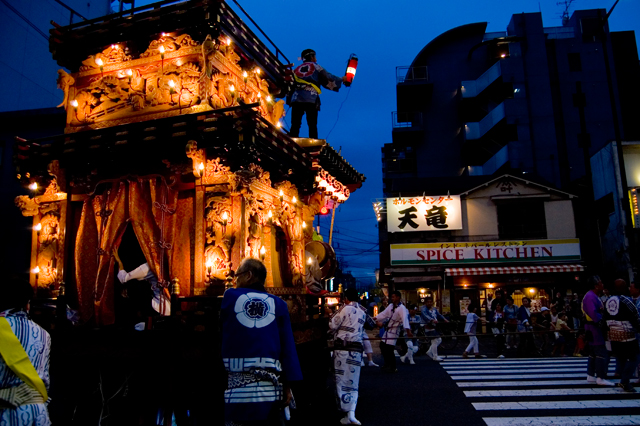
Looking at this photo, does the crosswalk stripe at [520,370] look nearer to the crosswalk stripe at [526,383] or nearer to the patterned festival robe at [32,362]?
the crosswalk stripe at [526,383]

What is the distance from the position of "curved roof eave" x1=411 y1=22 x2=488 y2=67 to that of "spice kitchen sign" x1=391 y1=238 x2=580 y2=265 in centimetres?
1960

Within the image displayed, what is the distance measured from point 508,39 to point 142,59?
33.4 m

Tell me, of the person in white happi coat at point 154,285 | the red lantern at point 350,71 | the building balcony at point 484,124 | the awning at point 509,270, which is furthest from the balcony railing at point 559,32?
the person in white happi coat at point 154,285

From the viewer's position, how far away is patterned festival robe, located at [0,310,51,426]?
11.7ft

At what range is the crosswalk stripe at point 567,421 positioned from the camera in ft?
23.0

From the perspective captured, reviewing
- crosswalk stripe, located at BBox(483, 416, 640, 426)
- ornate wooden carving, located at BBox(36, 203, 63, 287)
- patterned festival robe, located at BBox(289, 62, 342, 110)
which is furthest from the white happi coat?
ornate wooden carving, located at BBox(36, 203, 63, 287)

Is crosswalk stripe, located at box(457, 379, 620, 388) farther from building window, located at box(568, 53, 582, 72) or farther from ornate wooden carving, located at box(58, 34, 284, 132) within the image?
building window, located at box(568, 53, 582, 72)

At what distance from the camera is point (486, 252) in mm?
25906

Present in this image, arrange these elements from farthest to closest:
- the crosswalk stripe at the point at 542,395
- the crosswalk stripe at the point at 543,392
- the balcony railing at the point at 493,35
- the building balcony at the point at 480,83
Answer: the balcony railing at the point at 493,35 → the building balcony at the point at 480,83 → the crosswalk stripe at the point at 543,392 → the crosswalk stripe at the point at 542,395

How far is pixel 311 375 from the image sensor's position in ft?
27.9

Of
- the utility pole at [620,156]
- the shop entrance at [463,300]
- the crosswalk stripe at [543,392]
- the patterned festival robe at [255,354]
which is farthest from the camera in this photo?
the shop entrance at [463,300]

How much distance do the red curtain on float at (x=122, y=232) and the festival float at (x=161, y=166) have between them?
0.8 inches

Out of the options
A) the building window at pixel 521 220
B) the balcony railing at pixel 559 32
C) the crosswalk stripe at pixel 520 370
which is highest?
the balcony railing at pixel 559 32

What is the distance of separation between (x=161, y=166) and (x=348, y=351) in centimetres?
495
